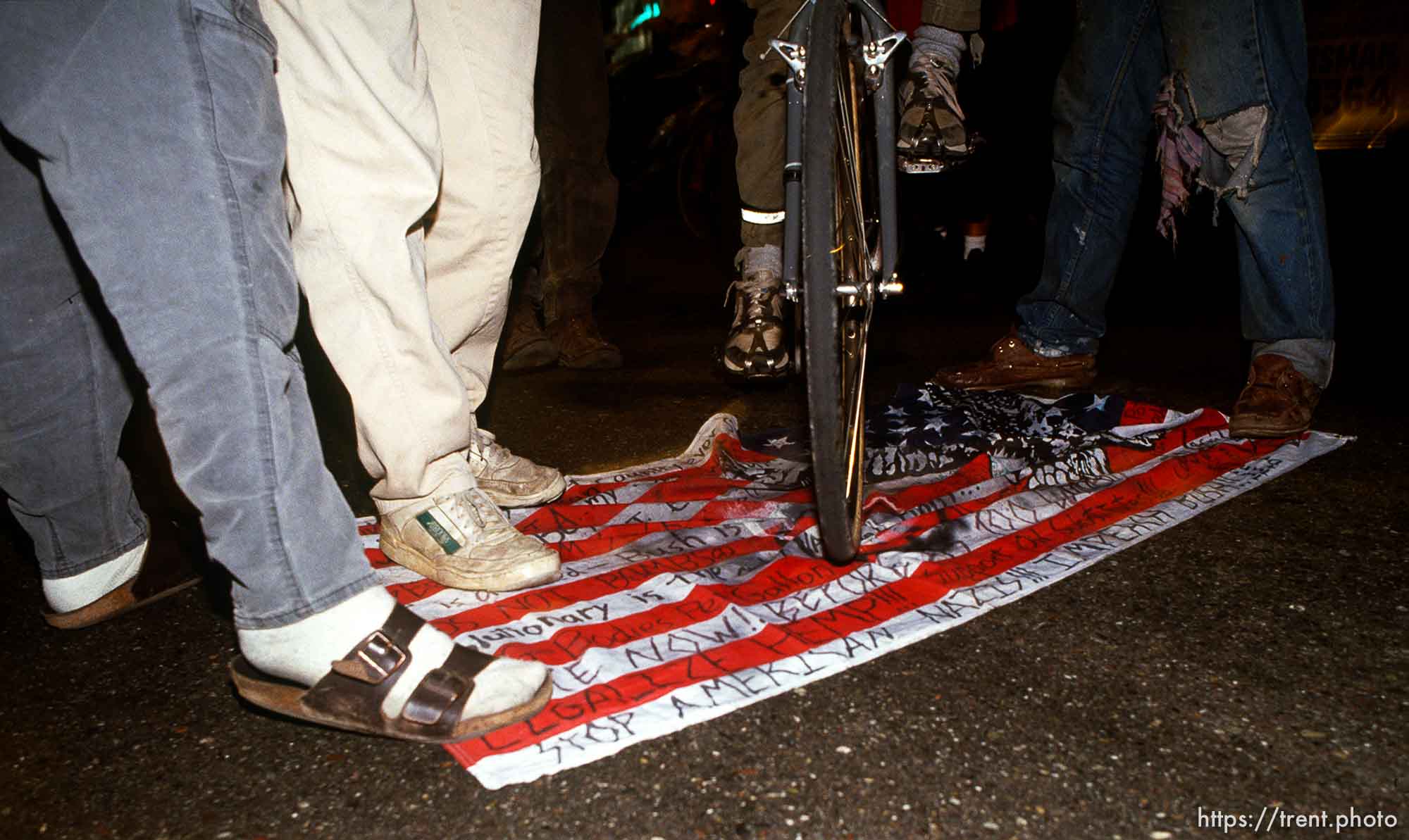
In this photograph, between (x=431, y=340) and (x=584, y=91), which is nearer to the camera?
(x=431, y=340)

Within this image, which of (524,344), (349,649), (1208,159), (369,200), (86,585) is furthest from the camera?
(524,344)

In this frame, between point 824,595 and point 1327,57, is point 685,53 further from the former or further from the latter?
point 824,595

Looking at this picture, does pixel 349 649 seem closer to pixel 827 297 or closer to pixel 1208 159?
pixel 827 297

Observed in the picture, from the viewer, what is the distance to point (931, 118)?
220 cm

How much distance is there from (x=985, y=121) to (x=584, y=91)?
2878mm

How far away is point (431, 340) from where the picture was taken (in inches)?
66.4

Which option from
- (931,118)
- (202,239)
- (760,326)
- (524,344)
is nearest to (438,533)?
(202,239)

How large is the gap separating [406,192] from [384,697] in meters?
0.79

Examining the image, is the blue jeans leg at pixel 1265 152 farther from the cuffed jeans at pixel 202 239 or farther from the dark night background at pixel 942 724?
the cuffed jeans at pixel 202 239

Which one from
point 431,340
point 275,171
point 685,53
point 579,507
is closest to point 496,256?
point 431,340

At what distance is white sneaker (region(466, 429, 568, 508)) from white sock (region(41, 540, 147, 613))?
2.32 feet

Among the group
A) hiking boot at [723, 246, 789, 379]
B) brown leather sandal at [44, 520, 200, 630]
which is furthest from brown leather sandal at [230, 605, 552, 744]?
hiking boot at [723, 246, 789, 379]

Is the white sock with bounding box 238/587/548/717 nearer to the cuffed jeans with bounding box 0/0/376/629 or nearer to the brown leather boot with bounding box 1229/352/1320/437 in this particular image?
the cuffed jeans with bounding box 0/0/376/629

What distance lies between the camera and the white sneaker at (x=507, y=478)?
2.24 meters
